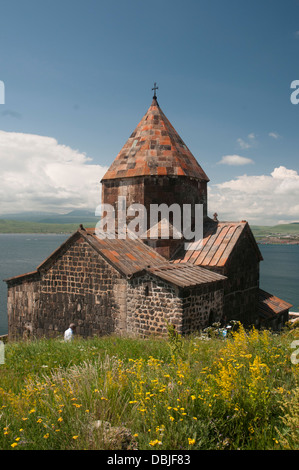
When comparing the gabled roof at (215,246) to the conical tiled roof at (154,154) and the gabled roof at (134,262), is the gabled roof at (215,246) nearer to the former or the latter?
the gabled roof at (134,262)

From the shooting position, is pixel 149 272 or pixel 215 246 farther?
pixel 215 246

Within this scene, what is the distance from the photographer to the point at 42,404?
402 centimetres

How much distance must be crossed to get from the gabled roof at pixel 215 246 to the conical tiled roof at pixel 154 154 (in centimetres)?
230

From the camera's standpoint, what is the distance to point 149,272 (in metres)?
9.46

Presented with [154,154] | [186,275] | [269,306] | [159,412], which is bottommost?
[269,306]

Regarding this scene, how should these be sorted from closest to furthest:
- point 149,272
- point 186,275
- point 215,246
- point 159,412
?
point 159,412
point 149,272
point 186,275
point 215,246

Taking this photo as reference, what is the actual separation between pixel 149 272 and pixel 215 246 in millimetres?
3413

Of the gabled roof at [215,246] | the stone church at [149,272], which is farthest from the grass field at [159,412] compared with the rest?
the gabled roof at [215,246]

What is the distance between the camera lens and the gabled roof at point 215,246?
1142 centimetres

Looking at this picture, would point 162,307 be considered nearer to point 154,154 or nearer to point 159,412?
point 159,412

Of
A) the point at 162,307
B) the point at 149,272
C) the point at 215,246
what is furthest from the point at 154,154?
the point at 162,307

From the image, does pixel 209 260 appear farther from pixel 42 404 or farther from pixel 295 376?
pixel 42 404

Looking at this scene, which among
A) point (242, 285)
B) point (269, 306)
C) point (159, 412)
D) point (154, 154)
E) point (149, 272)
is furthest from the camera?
point (269, 306)
